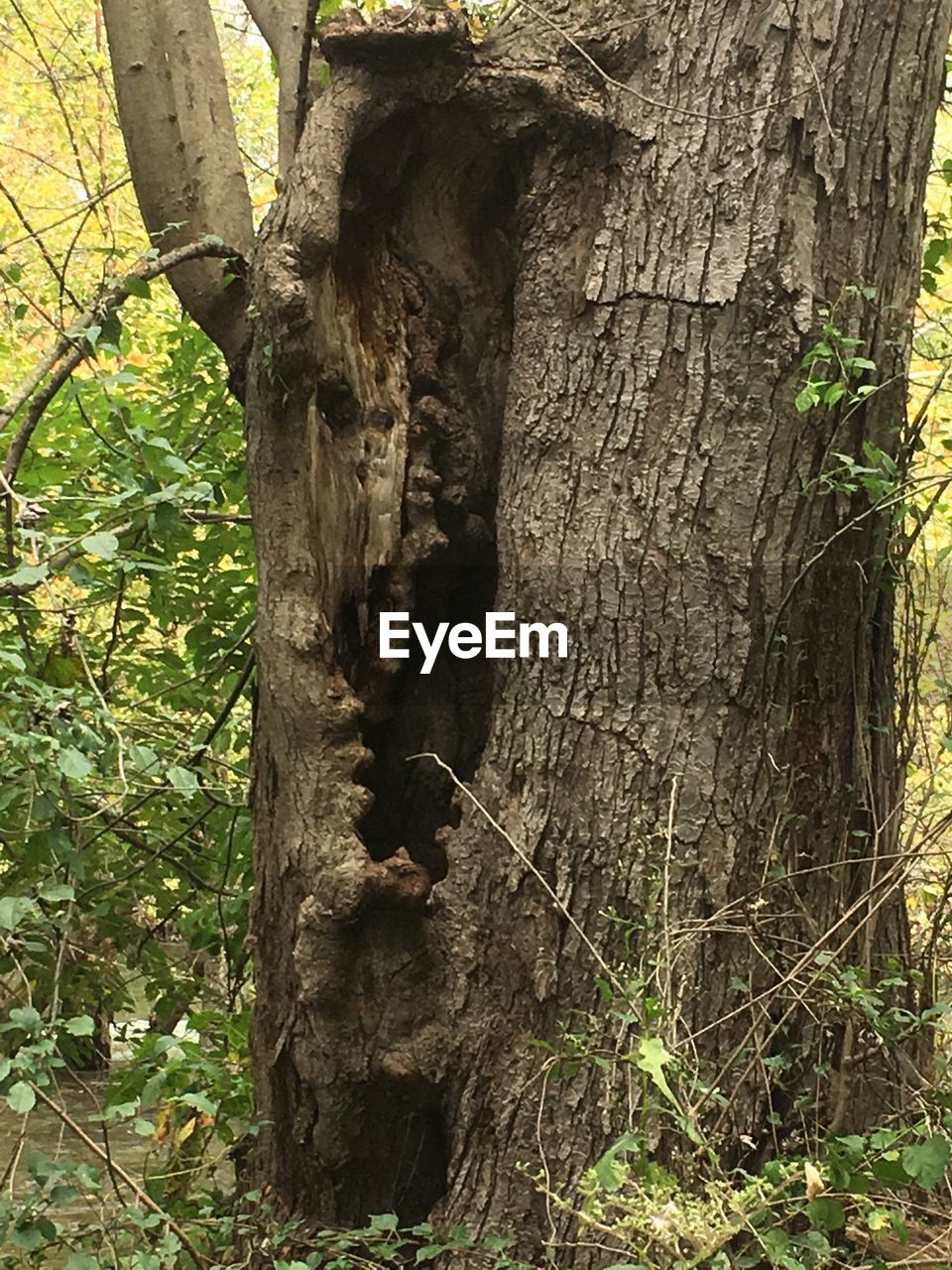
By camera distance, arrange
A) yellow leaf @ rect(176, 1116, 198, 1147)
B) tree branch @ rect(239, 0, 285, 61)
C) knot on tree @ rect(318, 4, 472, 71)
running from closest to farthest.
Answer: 1. knot on tree @ rect(318, 4, 472, 71)
2. yellow leaf @ rect(176, 1116, 198, 1147)
3. tree branch @ rect(239, 0, 285, 61)

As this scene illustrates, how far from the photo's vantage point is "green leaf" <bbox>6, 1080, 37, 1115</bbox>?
2297 millimetres

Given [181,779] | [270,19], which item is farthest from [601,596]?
[270,19]

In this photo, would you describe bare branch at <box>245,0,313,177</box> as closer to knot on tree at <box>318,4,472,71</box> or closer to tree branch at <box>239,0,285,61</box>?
tree branch at <box>239,0,285,61</box>

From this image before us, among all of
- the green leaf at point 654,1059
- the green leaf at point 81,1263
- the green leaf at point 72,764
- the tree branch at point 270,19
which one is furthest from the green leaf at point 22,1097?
the tree branch at point 270,19

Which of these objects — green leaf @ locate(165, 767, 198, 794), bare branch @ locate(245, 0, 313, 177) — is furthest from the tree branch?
green leaf @ locate(165, 767, 198, 794)

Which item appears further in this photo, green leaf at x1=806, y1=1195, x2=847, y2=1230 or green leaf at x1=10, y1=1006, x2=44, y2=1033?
green leaf at x1=10, y1=1006, x2=44, y2=1033

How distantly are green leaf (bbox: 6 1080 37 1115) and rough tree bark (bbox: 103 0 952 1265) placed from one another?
2.02ft

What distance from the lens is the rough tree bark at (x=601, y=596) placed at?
262 centimetres

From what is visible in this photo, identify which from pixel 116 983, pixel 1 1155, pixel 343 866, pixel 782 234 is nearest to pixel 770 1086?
pixel 343 866

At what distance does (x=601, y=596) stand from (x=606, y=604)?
0.06ft

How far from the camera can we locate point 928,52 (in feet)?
9.14

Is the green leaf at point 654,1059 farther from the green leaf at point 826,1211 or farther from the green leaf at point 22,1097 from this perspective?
the green leaf at point 22,1097

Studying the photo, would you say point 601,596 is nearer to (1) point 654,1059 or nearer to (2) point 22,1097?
(1) point 654,1059

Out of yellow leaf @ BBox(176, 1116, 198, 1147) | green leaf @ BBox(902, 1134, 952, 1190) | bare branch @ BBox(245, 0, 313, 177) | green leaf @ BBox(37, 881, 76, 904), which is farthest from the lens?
bare branch @ BBox(245, 0, 313, 177)
